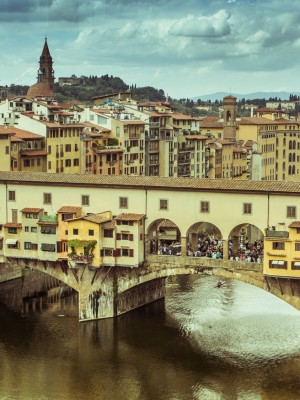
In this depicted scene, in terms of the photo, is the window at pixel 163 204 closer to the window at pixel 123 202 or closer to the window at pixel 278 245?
the window at pixel 123 202

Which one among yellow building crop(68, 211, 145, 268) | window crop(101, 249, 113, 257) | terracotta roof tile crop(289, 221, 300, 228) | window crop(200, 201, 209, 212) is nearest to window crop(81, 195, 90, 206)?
yellow building crop(68, 211, 145, 268)

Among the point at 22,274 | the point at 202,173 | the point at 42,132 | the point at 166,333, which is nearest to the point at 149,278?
the point at 166,333

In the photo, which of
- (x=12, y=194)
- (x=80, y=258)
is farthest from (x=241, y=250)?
(x=12, y=194)

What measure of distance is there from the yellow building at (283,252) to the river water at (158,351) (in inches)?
136

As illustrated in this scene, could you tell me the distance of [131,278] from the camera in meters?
46.1

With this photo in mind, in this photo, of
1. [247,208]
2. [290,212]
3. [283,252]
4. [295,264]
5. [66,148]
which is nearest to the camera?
[295,264]

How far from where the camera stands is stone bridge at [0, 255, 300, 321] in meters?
42.8

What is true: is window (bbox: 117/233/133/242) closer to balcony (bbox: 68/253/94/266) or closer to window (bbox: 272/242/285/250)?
balcony (bbox: 68/253/94/266)

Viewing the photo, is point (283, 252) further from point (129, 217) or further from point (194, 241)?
point (129, 217)

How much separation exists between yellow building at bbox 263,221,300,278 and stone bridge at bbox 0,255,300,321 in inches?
23.1

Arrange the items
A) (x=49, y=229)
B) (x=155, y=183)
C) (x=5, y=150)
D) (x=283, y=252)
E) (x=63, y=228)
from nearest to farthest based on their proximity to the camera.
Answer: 1. (x=283, y=252)
2. (x=155, y=183)
3. (x=63, y=228)
4. (x=49, y=229)
5. (x=5, y=150)

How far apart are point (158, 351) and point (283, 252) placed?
7353 millimetres

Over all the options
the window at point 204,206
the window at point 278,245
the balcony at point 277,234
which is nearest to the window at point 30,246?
the window at point 204,206

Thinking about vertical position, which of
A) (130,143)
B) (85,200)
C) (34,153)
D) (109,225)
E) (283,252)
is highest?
(130,143)
